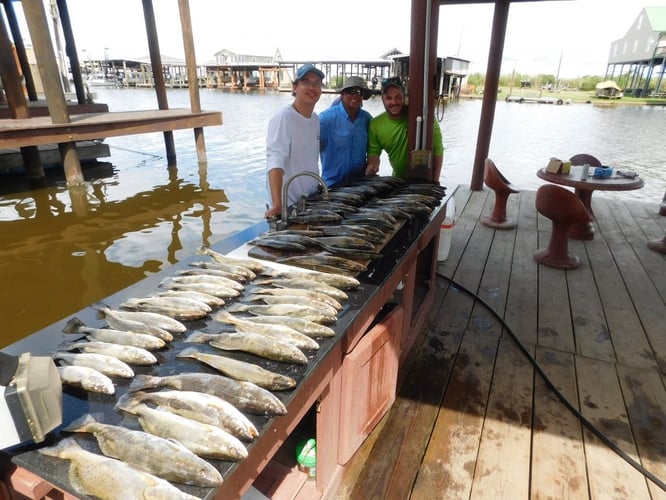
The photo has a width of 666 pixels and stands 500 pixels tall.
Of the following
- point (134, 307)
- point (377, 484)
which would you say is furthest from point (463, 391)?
point (134, 307)

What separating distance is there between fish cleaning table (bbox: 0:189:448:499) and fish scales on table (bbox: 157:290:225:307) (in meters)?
0.14

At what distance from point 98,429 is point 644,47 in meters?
67.1

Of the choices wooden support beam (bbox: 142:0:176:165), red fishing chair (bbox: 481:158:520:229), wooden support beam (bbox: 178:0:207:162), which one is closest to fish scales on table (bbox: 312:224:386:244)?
red fishing chair (bbox: 481:158:520:229)

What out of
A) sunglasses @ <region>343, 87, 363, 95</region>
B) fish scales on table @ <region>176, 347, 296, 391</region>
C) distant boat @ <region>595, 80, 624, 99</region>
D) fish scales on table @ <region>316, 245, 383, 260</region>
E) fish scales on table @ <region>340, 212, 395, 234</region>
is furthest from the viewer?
distant boat @ <region>595, 80, 624, 99</region>

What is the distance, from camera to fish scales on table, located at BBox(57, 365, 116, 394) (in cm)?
146

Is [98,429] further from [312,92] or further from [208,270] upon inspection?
[312,92]

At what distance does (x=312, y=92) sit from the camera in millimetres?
3820

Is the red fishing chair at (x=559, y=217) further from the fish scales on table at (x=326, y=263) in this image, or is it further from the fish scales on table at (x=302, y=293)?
the fish scales on table at (x=302, y=293)

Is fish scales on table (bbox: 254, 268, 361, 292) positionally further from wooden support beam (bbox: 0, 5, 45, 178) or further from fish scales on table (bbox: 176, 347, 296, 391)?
wooden support beam (bbox: 0, 5, 45, 178)

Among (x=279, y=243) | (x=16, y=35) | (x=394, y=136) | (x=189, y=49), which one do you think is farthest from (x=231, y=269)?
(x=16, y=35)

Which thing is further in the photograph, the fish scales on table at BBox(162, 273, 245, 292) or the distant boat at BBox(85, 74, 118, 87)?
the distant boat at BBox(85, 74, 118, 87)

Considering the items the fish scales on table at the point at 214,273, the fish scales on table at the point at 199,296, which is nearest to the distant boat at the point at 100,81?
the fish scales on table at the point at 214,273

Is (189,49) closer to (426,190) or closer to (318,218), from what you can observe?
(426,190)

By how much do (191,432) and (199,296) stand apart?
86cm
